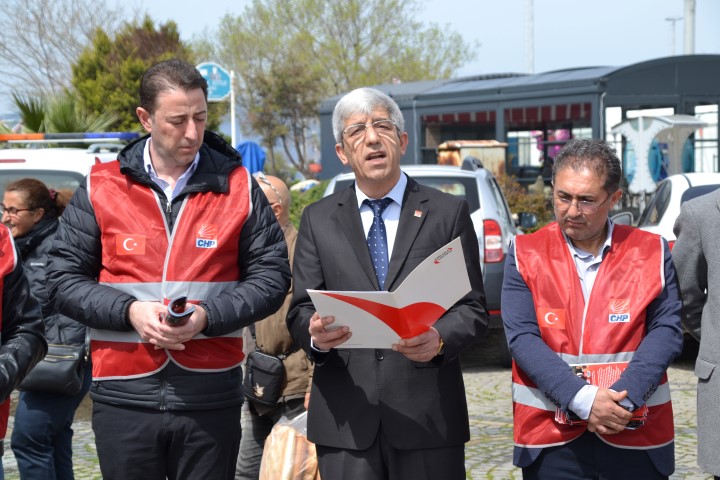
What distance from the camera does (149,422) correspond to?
3629mm

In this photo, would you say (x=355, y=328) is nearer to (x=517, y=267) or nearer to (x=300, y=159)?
(x=517, y=267)

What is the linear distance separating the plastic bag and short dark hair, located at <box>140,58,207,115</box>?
63.4 inches

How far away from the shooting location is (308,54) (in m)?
46.5

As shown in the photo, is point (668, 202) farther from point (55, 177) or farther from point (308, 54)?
point (308, 54)

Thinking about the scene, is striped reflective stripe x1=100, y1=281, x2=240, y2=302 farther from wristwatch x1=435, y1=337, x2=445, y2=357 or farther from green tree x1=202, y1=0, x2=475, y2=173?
green tree x1=202, y1=0, x2=475, y2=173

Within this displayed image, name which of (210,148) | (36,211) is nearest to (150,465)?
(210,148)

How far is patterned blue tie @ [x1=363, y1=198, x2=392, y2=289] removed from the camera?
Result: 12.2ft

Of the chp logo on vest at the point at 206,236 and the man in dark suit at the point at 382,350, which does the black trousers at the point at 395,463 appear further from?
the chp logo on vest at the point at 206,236

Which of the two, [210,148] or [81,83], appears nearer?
[210,148]

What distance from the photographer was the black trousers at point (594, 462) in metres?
3.65

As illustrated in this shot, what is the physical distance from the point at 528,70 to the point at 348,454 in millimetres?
30392

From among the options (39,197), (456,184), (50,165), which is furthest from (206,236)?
(456,184)

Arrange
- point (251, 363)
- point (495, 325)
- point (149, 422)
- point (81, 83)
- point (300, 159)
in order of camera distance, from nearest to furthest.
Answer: point (149, 422) < point (251, 363) < point (495, 325) < point (81, 83) < point (300, 159)

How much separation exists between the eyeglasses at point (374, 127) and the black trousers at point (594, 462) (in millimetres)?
1247
